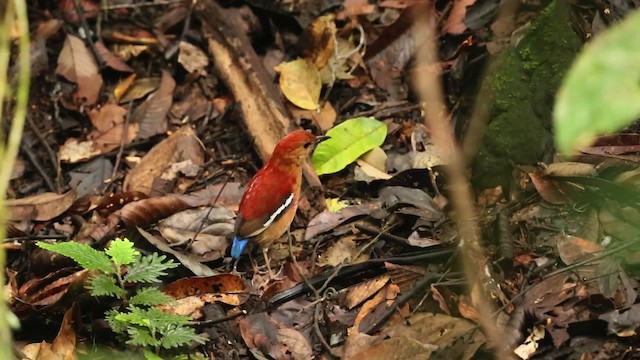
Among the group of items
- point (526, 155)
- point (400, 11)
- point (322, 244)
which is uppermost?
point (400, 11)

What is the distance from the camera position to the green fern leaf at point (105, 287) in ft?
12.5

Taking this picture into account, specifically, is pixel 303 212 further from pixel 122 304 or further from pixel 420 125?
pixel 122 304

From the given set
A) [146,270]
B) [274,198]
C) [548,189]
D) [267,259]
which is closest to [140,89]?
[274,198]

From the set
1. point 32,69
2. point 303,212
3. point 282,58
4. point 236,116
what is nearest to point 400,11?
point 282,58

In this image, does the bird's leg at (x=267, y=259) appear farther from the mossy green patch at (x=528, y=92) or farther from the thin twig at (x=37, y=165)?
the thin twig at (x=37, y=165)

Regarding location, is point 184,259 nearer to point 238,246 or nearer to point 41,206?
point 238,246

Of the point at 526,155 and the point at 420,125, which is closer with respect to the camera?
the point at 526,155

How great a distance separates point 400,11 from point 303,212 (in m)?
2.00

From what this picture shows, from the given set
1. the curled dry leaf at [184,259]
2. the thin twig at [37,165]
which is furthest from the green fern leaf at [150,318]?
the thin twig at [37,165]

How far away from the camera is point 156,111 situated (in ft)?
20.2

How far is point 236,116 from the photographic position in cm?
584

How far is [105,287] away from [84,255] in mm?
184

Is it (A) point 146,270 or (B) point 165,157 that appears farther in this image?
(B) point 165,157

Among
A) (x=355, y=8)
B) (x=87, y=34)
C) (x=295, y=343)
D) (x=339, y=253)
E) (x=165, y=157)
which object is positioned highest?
(x=87, y=34)
